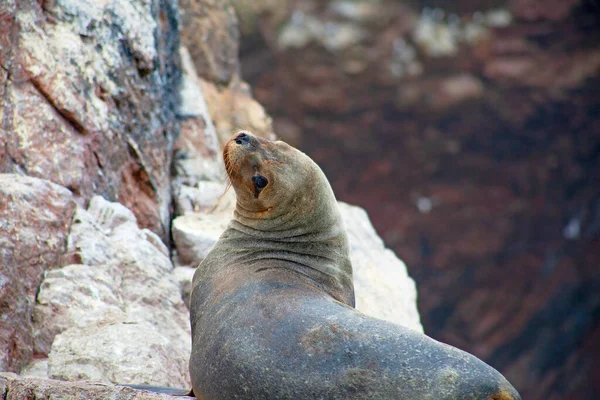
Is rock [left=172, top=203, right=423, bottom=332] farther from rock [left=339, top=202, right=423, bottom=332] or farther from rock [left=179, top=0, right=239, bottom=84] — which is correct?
rock [left=179, top=0, right=239, bottom=84]

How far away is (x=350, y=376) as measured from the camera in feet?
10.4

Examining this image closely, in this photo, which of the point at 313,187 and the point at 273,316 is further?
the point at 313,187

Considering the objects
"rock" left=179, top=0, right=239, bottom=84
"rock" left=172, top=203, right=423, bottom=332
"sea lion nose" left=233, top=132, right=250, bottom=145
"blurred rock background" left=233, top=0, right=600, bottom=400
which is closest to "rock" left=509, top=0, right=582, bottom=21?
"blurred rock background" left=233, top=0, right=600, bottom=400

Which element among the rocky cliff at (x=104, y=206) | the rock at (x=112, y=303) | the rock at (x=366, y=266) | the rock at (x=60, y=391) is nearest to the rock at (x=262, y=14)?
the rocky cliff at (x=104, y=206)

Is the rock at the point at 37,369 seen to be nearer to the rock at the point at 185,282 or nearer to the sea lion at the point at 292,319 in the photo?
the sea lion at the point at 292,319

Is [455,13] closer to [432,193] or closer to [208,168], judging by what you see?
[432,193]

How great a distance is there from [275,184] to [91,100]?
1895 mm

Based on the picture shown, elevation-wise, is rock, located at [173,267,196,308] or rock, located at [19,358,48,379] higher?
rock, located at [19,358,48,379]

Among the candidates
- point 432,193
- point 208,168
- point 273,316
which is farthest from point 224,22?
point 432,193

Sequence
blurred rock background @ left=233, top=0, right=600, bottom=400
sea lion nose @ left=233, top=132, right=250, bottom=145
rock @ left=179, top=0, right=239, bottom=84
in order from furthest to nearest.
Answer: blurred rock background @ left=233, top=0, right=600, bottom=400 < rock @ left=179, top=0, right=239, bottom=84 < sea lion nose @ left=233, top=132, right=250, bottom=145

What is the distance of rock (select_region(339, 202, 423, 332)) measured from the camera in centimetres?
570

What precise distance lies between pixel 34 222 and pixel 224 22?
5.50 metres

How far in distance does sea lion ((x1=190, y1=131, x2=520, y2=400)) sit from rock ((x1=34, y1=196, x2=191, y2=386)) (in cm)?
49

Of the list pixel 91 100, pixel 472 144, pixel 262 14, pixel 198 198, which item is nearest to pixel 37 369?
pixel 91 100
